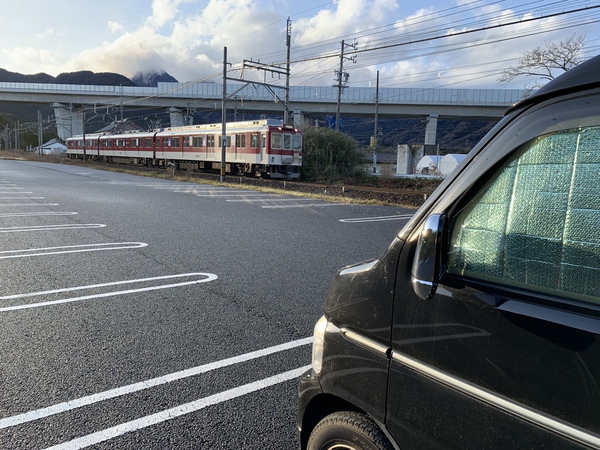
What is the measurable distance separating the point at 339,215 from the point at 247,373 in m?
9.86

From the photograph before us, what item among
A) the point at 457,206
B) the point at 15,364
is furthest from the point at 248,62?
the point at 457,206

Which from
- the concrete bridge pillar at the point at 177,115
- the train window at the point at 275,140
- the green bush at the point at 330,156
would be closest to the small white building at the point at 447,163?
the green bush at the point at 330,156

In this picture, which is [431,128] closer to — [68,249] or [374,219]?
[374,219]

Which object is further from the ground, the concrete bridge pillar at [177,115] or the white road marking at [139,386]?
the concrete bridge pillar at [177,115]

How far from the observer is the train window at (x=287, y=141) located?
25766mm

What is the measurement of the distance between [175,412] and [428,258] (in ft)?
7.03

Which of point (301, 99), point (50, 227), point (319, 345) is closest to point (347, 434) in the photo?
point (319, 345)

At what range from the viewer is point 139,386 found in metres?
3.07

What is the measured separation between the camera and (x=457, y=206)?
4.72 ft

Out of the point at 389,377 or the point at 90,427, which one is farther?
the point at 90,427

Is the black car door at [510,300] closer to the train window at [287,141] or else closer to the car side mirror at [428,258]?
the car side mirror at [428,258]

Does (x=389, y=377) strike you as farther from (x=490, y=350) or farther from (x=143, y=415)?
(x=143, y=415)

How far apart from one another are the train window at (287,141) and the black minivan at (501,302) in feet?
81.0

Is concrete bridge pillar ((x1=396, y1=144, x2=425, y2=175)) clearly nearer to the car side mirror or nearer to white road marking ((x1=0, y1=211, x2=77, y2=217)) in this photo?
white road marking ((x1=0, y1=211, x2=77, y2=217))
